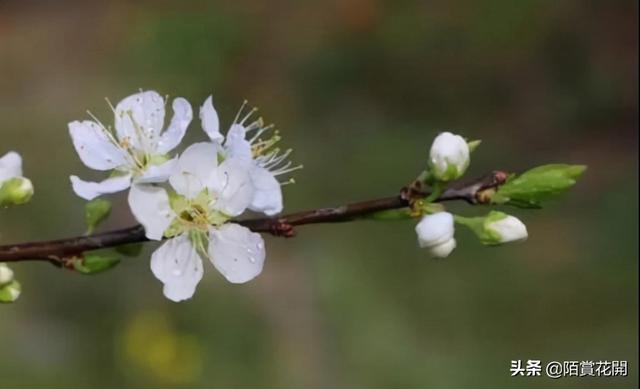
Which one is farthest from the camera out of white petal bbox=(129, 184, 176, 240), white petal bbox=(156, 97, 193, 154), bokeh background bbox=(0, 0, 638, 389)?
bokeh background bbox=(0, 0, 638, 389)

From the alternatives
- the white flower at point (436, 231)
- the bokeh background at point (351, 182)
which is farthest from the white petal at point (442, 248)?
the bokeh background at point (351, 182)

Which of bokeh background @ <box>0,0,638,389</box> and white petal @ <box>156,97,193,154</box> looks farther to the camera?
bokeh background @ <box>0,0,638,389</box>

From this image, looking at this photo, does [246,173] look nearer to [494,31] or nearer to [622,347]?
[622,347]

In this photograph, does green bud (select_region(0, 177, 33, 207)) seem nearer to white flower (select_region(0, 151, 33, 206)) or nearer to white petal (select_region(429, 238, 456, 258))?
white flower (select_region(0, 151, 33, 206))

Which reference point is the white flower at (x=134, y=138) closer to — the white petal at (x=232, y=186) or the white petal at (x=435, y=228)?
the white petal at (x=232, y=186)

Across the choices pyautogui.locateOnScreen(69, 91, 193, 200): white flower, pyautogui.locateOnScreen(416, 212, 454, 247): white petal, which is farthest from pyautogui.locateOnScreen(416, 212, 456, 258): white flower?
pyautogui.locateOnScreen(69, 91, 193, 200): white flower

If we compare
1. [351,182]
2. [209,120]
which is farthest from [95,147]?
[351,182]

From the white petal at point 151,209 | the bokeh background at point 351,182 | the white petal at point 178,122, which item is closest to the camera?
the white petal at point 151,209
